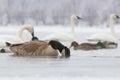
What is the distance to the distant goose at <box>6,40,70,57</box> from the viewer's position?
1305 cm

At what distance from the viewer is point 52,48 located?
43.1 feet

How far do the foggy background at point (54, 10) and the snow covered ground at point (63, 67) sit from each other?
5164 cm

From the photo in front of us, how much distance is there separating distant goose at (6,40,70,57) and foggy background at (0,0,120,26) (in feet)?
167

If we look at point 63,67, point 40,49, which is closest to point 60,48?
point 40,49

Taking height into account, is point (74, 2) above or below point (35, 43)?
above

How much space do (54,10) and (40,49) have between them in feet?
→ 216

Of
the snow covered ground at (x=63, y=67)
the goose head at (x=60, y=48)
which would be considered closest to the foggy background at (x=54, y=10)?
the goose head at (x=60, y=48)

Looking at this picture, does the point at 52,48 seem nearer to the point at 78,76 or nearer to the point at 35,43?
the point at 35,43

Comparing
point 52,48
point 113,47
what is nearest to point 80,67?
point 52,48

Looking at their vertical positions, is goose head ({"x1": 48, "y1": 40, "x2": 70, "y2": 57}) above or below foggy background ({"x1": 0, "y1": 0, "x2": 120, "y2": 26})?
below

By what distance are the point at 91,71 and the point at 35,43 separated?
351cm

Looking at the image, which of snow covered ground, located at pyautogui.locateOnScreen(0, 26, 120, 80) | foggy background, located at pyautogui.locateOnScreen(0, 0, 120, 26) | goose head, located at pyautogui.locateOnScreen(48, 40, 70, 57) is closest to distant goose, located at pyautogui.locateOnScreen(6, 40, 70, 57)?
goose head, located at pyautogui.locateOnScreen(48, 40, 70, 57)

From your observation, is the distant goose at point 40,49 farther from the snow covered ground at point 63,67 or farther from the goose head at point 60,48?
the snow covered ground at point 63,67

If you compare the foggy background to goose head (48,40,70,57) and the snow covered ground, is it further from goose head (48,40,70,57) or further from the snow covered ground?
the snow covered ground
